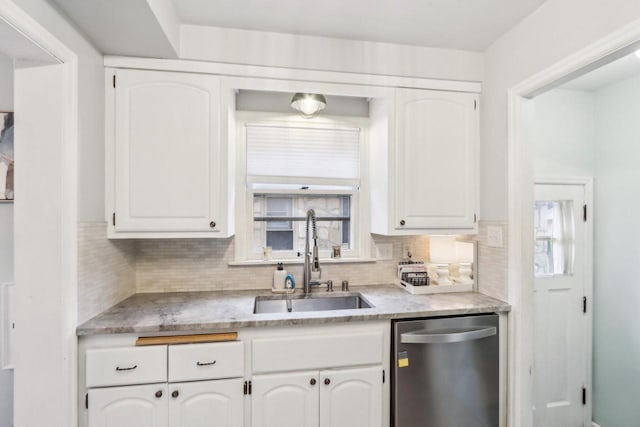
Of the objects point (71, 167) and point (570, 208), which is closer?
point (71, 167)

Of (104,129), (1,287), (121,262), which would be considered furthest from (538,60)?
(1,287)

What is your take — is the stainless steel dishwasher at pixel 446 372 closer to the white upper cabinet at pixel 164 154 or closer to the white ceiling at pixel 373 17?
the white upper cabinet at pixel 164 154

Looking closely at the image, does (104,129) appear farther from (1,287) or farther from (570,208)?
(570,208)

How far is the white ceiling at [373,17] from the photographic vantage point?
5.15ft

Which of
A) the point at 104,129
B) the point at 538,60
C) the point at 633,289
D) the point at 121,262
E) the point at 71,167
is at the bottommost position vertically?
the point at 633,289

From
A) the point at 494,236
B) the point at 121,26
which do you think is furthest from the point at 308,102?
the point at 494,236

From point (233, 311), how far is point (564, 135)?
8.72 feet

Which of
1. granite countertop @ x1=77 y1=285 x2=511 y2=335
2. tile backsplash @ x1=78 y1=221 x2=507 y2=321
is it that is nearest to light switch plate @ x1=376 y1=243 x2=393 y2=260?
tile backsplash @ x1=78 y1=221 x2=507 y2=321

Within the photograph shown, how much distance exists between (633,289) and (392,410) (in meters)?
1.96

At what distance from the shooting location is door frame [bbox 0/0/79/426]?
134 cm

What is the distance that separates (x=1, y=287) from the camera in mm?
1874

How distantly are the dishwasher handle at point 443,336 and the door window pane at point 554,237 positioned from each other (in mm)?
1063

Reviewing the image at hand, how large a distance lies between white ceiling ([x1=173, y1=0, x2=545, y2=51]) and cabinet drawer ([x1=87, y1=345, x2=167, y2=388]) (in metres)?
1.69

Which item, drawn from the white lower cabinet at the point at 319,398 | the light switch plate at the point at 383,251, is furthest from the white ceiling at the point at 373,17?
the white lower cabinet at the point at 319,398
